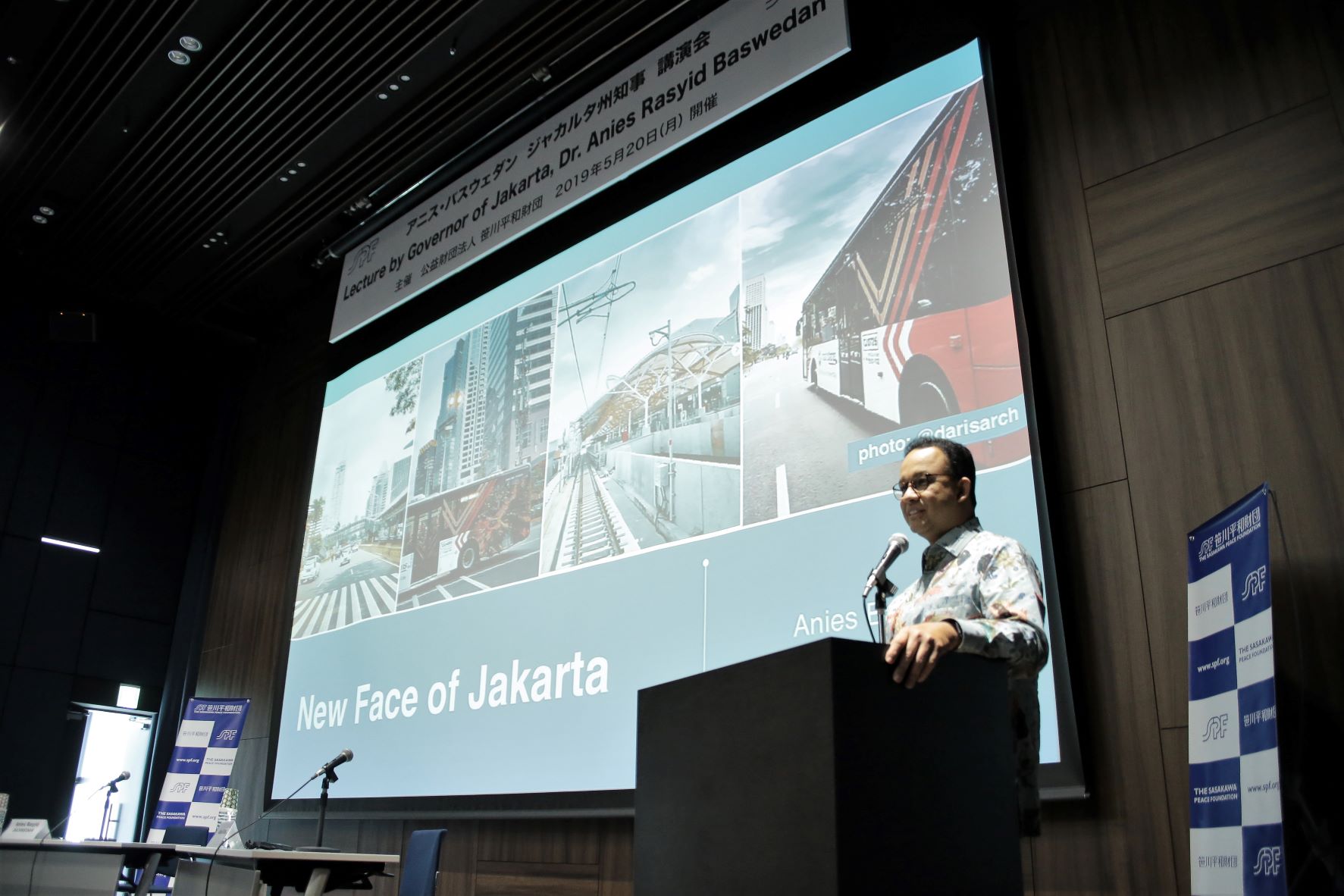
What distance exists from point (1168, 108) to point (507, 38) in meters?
3.01

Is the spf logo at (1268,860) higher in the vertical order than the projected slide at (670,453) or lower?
lower

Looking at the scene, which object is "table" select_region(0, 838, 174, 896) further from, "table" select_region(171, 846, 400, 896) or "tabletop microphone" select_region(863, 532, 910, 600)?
"tabletop microphone" select_region(863, 532, 910, 600)

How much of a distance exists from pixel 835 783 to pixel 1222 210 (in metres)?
2.53

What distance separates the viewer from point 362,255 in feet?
19.6

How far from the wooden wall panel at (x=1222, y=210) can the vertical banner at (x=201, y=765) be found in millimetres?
5161

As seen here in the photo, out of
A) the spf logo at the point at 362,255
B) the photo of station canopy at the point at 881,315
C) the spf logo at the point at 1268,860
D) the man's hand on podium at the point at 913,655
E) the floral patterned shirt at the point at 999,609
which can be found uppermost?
the spf logo at the point at 362,255

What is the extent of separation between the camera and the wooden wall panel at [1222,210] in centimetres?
271

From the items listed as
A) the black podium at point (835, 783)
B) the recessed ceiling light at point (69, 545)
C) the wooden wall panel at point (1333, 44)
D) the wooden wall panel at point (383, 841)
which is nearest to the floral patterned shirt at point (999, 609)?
the black podium at point (835, 783)

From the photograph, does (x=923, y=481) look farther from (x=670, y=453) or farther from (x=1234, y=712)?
(x=670, y=453)

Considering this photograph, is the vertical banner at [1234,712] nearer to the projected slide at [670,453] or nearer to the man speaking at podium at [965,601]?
the projected slide at [670,453]

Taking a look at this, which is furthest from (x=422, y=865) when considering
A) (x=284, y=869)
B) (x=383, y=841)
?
(x=383, y=841)

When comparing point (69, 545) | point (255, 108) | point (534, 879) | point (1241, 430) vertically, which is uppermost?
point (255, 108)

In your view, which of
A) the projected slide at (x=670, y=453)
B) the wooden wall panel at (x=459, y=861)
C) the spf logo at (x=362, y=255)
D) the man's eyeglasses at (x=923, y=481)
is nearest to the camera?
the man's eyeglasses at (x=923, y=481)

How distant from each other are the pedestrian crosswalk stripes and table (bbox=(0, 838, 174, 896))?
1.48m
